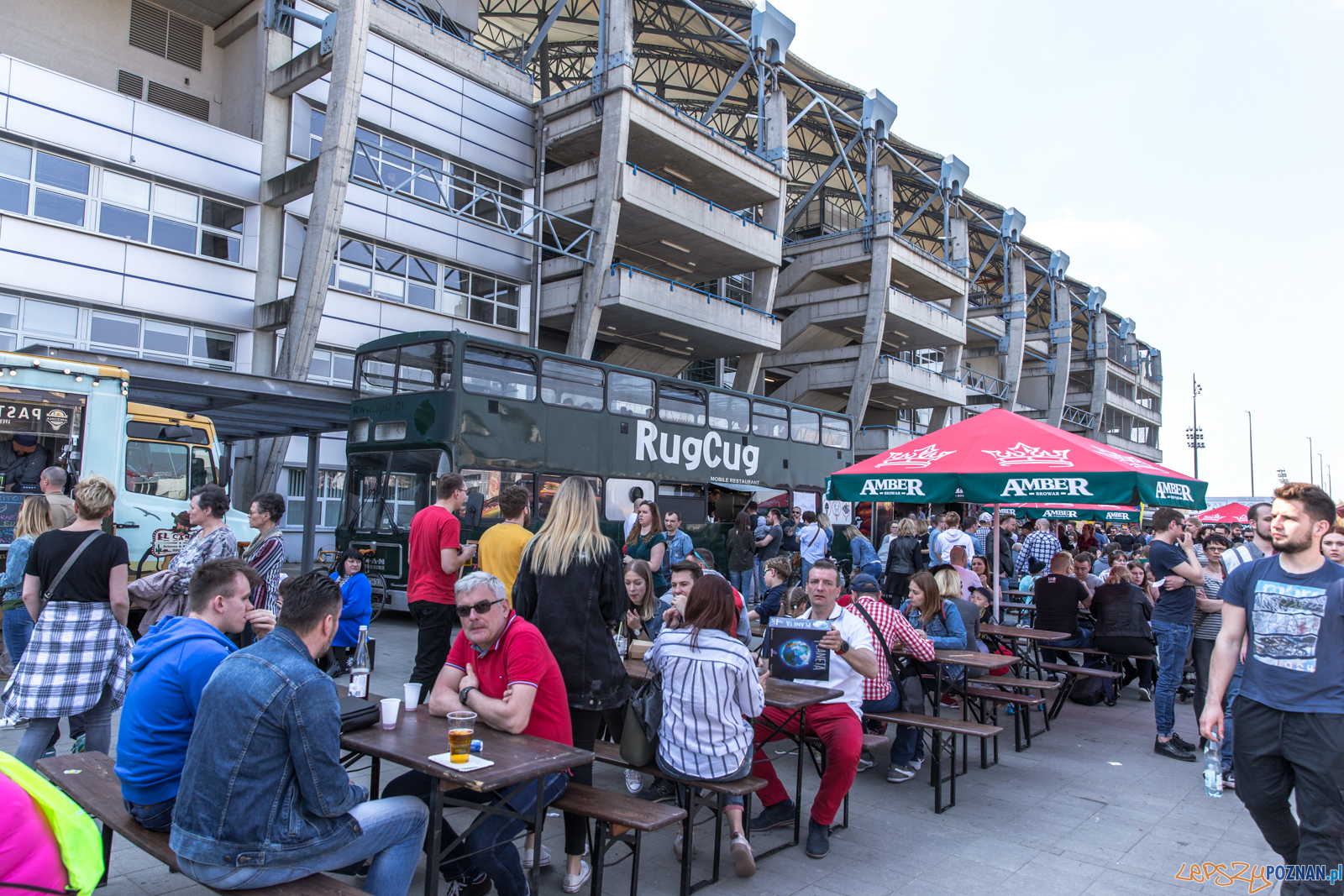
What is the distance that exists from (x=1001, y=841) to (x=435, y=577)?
400 centimetres

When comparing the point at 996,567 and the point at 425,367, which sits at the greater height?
the point at 425,367

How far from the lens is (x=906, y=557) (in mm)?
11039

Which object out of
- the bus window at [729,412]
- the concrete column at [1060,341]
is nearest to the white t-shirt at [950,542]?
the bus window at [729,412]

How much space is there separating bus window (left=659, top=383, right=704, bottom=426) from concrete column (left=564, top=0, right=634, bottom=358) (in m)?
6.54

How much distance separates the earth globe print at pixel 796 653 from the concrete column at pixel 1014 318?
3832 centimetres

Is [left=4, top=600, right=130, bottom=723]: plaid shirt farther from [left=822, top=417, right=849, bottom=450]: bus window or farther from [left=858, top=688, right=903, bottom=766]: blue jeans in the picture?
[left=822, top=417, right=849, bottom=450]: bus window

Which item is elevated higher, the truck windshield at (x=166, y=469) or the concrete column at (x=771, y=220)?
the concrete column at (x=771, y=220)

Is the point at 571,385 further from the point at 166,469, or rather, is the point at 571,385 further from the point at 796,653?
the point at 796,653

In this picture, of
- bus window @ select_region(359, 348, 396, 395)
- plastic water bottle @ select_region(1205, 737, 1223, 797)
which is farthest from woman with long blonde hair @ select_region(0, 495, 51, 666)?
plastic water bottle @ select_region(1205, 737, 1223, 797)

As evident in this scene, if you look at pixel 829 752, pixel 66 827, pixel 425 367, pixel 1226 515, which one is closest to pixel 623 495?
pixel 425 367

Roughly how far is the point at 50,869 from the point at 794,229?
4095cm

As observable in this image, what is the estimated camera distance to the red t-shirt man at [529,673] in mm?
3467

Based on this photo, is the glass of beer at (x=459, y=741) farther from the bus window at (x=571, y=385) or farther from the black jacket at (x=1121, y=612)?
the bus window at (x=571, y=385)

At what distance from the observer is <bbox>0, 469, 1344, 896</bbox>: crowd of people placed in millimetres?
2549
